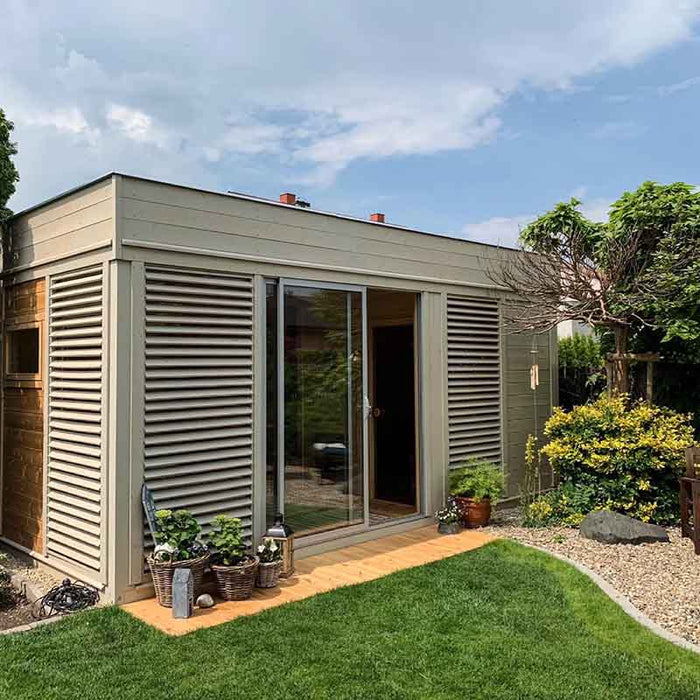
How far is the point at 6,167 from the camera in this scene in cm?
563

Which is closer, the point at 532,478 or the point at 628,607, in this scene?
the point at 628,607

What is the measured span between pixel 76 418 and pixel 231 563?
1606 mm

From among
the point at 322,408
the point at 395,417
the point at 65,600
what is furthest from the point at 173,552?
the point at 395,417

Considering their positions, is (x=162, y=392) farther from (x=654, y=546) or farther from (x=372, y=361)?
(x=654, y=546)

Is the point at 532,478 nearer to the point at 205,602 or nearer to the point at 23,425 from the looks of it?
the point at 205,602

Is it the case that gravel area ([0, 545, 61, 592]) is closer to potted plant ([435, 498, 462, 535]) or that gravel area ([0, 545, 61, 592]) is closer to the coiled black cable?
the coiled black cable

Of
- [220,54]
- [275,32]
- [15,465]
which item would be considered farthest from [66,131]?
[15,465]

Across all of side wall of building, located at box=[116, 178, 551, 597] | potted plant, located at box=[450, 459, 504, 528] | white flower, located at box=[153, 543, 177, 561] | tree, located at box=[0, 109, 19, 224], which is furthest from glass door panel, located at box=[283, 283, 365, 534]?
tree, located at box=[0, 109, 19, 224]

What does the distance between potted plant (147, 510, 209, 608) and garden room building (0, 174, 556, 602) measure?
0.73 feet

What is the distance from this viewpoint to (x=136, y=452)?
14.6 feet

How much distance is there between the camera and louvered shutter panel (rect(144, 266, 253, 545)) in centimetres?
458

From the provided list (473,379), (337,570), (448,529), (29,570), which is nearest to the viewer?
(337,570)

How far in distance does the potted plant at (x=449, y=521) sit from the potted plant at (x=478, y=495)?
0.26 ft

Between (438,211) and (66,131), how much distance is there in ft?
23.3
